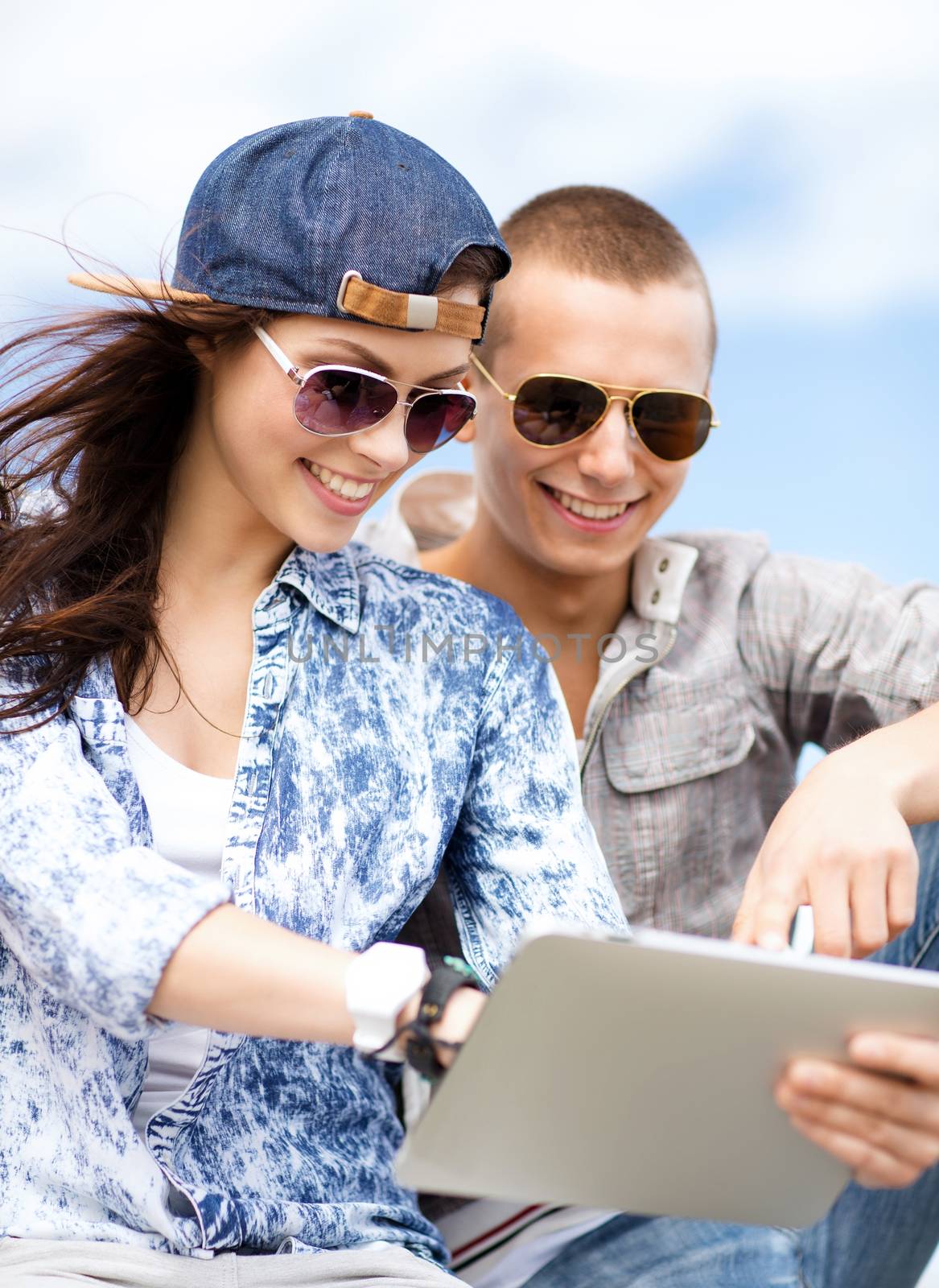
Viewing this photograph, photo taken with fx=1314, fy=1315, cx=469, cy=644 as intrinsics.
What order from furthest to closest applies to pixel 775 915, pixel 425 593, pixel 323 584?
pixel 425 593 < pixel 323 584 < pixel 775 915

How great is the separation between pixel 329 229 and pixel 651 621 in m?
1.17

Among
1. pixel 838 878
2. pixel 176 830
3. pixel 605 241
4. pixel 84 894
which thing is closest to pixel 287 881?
pixel 176 830

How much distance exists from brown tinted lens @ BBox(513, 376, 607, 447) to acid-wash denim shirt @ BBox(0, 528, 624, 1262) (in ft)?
1.41

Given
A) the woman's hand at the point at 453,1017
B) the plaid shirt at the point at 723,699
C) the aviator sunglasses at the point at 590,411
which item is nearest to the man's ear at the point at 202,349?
the aviator sunglasses at the point at 590,411

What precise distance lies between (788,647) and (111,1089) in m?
1.49

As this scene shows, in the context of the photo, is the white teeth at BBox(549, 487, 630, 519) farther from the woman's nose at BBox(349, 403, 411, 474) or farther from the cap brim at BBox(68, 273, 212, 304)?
the cap brim at BBox(68, 273, 212, 304)

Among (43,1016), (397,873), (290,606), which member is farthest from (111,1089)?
(290,606)

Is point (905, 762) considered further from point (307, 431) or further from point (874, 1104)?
point (307, 431)

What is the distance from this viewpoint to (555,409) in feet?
7.34

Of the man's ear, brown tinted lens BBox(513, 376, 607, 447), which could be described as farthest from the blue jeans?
the man's ear

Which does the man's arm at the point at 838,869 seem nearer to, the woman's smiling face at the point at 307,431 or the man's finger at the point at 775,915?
the man's finger at the point at 775,915

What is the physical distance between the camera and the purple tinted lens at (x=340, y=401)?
1.58 m

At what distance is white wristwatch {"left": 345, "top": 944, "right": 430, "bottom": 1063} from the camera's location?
1.21 meters

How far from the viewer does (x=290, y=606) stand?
70.0 inches
